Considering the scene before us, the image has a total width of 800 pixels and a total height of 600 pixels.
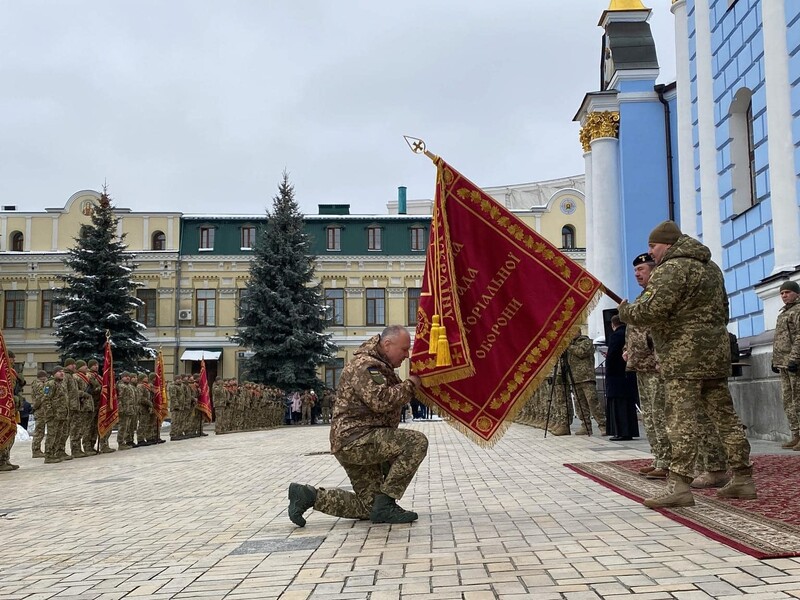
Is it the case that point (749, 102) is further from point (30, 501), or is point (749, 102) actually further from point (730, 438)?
point (30, 501)

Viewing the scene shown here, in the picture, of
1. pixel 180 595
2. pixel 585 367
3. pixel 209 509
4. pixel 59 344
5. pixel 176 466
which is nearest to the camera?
pixel 180 595

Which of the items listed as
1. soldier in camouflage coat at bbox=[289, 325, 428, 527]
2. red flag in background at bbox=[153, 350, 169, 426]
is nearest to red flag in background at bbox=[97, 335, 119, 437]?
red flag in background at bbox=[153, 350, 169, 426]

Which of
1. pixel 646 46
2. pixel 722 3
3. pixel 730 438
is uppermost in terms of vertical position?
pixel 646 46

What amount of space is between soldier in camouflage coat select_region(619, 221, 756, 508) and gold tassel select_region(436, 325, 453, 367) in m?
1.27

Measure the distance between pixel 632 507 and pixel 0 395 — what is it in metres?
11.6

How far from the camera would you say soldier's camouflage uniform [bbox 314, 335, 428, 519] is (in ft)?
19.3

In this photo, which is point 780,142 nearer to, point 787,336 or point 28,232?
point 787,336

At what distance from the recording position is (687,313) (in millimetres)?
5988

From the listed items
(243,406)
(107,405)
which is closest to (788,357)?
(107,405)

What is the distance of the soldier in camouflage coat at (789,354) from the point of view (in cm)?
962

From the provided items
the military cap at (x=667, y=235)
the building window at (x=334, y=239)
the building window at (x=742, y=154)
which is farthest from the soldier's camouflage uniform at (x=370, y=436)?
the building window at (x=334, y=239)

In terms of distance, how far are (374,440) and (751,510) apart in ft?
8.37

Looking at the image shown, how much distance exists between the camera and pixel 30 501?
30.8ft

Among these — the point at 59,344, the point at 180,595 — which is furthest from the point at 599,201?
the point at 59,344
